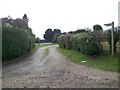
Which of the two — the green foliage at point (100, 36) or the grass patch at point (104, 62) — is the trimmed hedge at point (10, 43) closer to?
the grass patch at point (104, 62)

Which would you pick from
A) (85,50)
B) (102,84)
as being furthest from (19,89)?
(85,50)

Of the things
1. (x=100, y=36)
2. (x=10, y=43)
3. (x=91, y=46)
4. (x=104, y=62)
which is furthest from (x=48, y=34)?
(x=104, y=62)

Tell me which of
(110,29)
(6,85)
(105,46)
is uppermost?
(110,29)

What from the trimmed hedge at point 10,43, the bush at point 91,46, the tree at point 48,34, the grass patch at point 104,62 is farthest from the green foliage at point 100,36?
Answer: the tree at point 48,34

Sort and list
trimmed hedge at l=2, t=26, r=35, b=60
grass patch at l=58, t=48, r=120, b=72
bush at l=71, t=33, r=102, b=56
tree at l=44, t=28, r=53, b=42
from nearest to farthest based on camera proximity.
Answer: grass patch at l=58, t=48, r=120, b=72 < bush at l=71, t=33, r=102, b=56 < trimmed hedge at l=2, t=26, r=35, b=60 < tree at l=44, t=28, r=53, b=42

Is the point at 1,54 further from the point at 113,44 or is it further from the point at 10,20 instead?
the point at 10,20

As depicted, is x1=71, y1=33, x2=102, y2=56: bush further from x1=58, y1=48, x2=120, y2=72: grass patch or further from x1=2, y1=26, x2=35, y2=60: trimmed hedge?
x1=2, y1=26, x2=35, y2=60: trimmed hedge

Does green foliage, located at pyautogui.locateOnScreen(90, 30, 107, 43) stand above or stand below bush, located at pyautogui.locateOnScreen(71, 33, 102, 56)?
above

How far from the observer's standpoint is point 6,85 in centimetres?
1070

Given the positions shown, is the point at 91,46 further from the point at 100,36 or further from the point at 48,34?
the point at 48,34

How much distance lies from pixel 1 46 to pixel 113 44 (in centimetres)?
811

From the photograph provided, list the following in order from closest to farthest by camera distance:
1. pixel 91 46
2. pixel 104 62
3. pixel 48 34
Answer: pixel 104 62 < pixel 91 46 < pixel 48 34

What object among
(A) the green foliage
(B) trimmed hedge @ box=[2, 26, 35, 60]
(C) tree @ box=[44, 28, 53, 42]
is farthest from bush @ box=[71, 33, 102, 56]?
(C) tree @ box=[44, 28, 53, 42]

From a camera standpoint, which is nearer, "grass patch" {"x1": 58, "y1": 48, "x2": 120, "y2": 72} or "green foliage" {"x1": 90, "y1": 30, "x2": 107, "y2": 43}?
"grass patch" {"x1": 58, "y1": 48, "x2": 120, "y2": 72}
